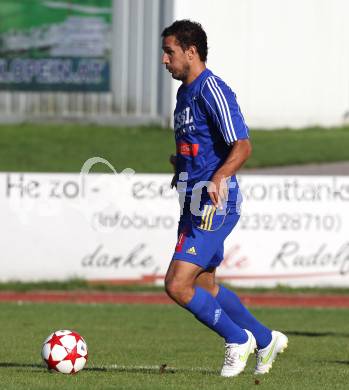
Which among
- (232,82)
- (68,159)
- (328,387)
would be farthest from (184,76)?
(232,82)

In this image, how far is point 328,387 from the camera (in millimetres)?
7855

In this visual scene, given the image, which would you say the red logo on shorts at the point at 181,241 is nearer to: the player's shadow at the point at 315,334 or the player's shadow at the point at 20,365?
the player's shadow at the point at 20,365

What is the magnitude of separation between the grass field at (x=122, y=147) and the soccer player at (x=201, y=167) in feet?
59.1

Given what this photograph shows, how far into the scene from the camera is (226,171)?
25.9ft

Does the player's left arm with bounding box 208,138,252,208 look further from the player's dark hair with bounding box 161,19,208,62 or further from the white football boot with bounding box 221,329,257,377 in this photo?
the white football boot with bounding box 221,329,257,377

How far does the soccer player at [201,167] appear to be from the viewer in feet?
26.5

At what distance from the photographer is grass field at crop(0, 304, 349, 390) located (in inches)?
316

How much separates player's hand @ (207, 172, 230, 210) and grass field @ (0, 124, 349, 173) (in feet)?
60.2

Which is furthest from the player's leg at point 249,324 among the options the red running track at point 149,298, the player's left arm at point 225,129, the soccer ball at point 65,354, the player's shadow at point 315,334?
the red running track at point 149,298

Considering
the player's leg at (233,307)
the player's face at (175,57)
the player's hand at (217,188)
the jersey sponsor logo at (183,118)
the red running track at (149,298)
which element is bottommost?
the red running track at (149,298)

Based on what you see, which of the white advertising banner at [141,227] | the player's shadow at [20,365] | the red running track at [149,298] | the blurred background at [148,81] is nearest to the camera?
the player's shadow at [20,365]

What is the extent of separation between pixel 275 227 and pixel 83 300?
10.8 ft

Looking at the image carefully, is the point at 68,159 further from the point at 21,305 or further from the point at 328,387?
the point at 328,387

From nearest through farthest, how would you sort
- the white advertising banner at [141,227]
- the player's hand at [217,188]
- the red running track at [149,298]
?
the player's hand at [217,188] < the red running track at [149,298] < the white advertising banner at [141,227]
